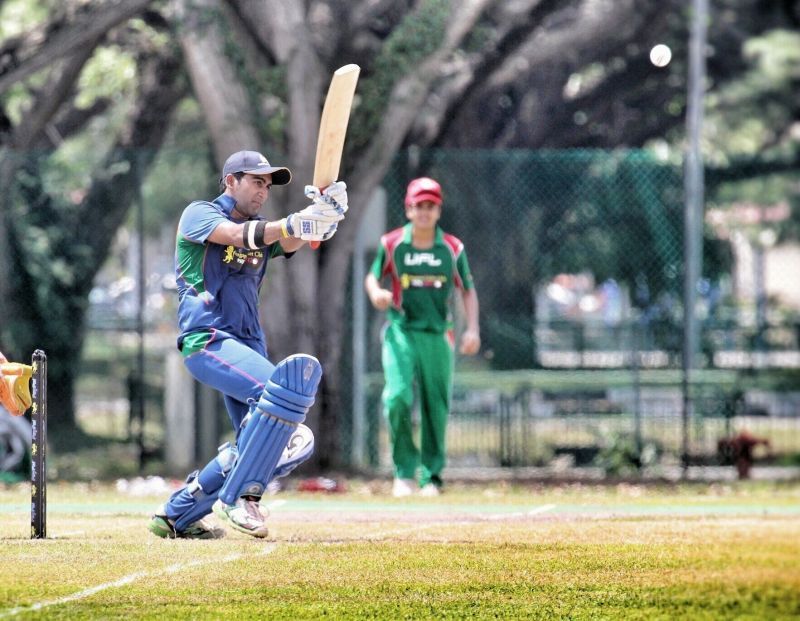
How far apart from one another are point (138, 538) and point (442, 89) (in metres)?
10.1

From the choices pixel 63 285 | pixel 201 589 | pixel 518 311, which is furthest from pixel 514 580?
pixel 518 311

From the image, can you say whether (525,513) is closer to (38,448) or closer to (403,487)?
(403,487)

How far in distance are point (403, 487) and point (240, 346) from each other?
4218 millimetres

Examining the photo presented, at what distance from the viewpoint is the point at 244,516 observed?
26.1 feet

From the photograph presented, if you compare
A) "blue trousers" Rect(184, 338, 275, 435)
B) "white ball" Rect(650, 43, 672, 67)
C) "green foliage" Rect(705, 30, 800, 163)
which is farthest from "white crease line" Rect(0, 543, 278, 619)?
"green foliage" Rect(705, 30, 800, 163)

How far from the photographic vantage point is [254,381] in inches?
318

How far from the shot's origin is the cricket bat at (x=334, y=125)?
7.72 m

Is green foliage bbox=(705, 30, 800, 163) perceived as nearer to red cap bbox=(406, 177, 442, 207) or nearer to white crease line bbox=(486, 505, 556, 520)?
red cap bbox=(406, 177, 442, 207)

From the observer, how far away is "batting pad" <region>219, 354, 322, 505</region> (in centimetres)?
773

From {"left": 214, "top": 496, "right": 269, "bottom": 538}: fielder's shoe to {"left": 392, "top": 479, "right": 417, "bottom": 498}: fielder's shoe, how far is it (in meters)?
4.16

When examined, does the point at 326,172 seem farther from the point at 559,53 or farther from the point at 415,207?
the point at 559,53

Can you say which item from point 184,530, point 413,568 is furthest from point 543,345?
point 413,568

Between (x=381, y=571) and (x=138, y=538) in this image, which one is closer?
(x=381, y=571)

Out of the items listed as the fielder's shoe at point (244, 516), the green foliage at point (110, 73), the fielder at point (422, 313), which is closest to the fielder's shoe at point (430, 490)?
the fielder at point (422, 313)
